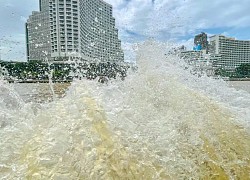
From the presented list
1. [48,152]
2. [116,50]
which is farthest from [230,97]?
[116,50]

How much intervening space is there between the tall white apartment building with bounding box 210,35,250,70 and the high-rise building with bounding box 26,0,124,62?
47.7 feet

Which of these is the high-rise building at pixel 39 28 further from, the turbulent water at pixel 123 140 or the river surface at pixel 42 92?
the turbulent water at pixel 123 140

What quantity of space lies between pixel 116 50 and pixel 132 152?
35.0 ft

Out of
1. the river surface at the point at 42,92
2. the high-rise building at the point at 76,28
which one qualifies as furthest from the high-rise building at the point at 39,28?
the river surface at the point at 42,92

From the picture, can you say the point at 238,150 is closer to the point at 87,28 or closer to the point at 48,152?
the point at 48,152

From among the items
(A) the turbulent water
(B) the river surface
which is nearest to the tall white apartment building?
(B) the river surface

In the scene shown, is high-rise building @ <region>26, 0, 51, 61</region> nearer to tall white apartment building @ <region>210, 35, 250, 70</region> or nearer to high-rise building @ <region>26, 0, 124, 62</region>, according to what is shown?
high-rise building @ <region>26, 0, 124, 62</region>

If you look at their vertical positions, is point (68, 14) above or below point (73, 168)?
above

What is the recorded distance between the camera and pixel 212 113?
18.0 ft

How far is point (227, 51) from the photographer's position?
101 ft

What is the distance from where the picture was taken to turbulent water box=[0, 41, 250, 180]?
3.27 m

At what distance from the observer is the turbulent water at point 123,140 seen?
327 centimetres

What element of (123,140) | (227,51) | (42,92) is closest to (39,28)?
(42,92)

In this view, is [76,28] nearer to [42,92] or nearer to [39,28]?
[39,28]
